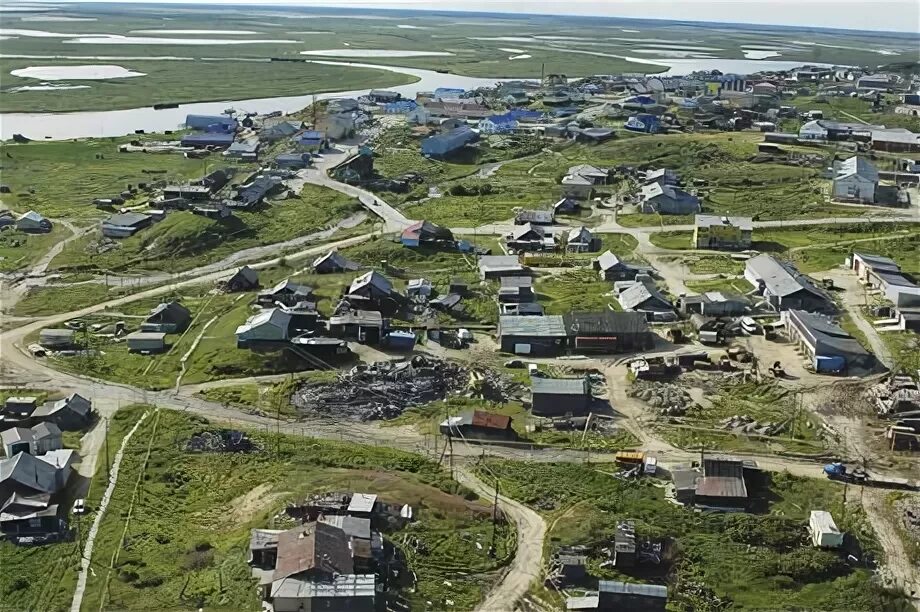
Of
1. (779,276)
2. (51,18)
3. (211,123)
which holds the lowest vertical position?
(211,123)

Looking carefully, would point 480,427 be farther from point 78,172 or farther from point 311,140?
point 311,140

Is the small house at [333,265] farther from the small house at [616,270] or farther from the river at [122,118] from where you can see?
the river at [122,118]

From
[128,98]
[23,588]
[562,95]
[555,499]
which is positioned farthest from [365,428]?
[128,98]

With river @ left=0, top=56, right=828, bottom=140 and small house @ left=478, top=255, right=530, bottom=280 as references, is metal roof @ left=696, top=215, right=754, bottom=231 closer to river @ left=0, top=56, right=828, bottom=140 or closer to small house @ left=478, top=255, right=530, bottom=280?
small house @ left=478, top=255, right=530, bottom=280

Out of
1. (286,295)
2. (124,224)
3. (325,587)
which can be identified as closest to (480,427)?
(325,587)

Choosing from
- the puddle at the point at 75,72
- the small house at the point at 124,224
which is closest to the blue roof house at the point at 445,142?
the small house at the point at 124,224

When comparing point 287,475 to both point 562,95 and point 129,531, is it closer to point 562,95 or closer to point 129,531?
point 129,531
